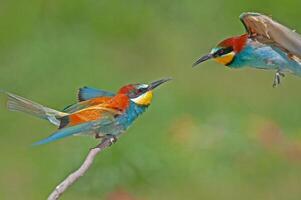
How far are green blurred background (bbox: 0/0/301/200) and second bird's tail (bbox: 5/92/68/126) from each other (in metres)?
1.55

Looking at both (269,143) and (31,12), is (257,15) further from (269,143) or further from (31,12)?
(31,12)

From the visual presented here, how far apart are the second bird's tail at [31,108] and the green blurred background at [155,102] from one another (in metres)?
1.55

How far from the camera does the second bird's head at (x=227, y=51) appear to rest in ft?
3.60

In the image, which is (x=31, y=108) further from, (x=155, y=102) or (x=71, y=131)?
(x=155, y=102)

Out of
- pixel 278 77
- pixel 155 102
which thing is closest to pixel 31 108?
pixel 278 77

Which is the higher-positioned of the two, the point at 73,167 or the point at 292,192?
→ the point at 73,167

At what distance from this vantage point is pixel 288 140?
2.78 metres

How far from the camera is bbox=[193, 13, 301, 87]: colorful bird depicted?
3.58 ft

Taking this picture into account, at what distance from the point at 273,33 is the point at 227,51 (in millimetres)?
61

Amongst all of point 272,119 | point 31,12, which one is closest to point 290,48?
point 272,119

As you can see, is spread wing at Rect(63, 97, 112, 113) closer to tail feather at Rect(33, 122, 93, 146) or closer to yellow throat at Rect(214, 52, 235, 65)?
tail feather at Rect(33, 122, 93, 146)

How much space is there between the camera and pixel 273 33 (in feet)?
3.55

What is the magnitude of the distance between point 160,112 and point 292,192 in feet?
1.76

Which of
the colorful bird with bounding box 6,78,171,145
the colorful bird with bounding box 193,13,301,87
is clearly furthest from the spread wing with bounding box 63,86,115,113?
the colorful bird with bounding box 193,13,301,87
